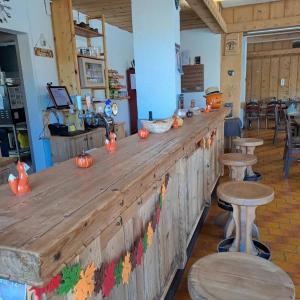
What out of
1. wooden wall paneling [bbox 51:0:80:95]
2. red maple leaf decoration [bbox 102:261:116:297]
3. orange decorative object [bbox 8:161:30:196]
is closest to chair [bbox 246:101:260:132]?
wooden wall paneling [bbox 51:0:80:95]

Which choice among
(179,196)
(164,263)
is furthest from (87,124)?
(164,263)

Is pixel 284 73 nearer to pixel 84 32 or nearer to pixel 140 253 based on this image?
pixel 84 32

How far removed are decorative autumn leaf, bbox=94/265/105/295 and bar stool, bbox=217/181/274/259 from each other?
126cm

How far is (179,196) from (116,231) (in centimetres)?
90

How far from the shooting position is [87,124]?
400 centimetres

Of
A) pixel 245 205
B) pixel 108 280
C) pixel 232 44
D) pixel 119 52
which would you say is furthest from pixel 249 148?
pixel 119 52

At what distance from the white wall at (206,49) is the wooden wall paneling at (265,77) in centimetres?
608

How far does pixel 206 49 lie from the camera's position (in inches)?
265

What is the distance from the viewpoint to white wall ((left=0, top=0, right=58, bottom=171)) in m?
3.54

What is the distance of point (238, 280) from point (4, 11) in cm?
359

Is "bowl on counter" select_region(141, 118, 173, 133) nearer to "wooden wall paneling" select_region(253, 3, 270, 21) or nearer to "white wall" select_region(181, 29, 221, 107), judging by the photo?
"white wall" select_region(181, 29, 221, 107)

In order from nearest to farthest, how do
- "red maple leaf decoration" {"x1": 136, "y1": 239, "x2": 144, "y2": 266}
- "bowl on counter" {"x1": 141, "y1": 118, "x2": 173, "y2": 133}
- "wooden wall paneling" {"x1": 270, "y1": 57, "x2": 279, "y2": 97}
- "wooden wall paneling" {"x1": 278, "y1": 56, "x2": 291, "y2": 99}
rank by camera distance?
"red maple leaf decoration" {"x1": 136, "y1": 239, "x2": 144, "y2": 266} < "bowl on counter" {"x1": 141, "y1": 118, "x2": 173, "y2": 133} < "wooden wall paneling" {"x1": 278, "y1": 56, "x2": 291, "y2": 99} < "wooden wall paneling" {"x1": 270, "y1": 57, "x2": 279, "y2": 97}

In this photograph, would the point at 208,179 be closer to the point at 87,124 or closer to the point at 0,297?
the point at 87,124

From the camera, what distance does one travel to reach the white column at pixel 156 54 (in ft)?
10.7
